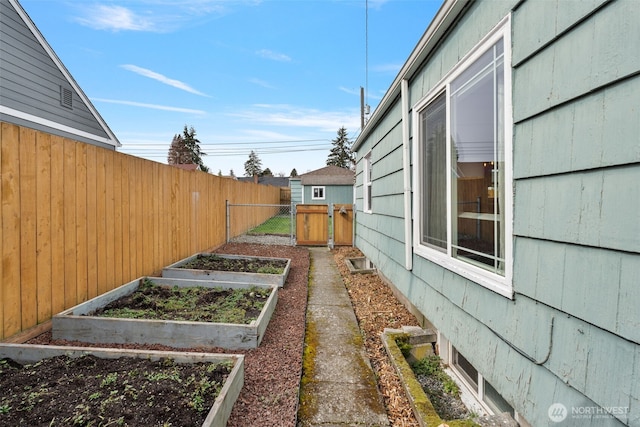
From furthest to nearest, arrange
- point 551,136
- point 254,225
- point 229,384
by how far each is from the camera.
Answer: point 254,225 → point 229,384 → point 551,136

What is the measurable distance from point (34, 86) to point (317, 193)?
15.7 meters

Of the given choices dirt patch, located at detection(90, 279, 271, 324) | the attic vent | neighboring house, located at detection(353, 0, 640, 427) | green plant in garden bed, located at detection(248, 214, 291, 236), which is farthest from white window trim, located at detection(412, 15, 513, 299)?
green plant in garden bed, located at detection(248, 214, 291, 236)

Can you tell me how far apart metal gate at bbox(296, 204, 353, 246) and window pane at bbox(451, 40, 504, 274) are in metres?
6.82

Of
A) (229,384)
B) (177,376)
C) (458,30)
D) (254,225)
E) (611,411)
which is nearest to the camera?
(611,411)

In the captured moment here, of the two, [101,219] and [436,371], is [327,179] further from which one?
[436,371]

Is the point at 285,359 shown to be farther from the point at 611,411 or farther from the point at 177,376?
the point at 611,411

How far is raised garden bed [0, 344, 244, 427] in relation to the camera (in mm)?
1758

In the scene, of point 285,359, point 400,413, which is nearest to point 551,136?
point 400,413

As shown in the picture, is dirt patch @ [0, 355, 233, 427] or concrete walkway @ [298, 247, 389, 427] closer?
dirt patch @ [0, 355, 233, 427]

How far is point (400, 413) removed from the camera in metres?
2.10

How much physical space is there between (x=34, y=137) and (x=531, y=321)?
164 inches

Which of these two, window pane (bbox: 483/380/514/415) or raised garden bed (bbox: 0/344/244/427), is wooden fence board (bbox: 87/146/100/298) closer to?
raised garden bed (bbox: 0/344/244/427)

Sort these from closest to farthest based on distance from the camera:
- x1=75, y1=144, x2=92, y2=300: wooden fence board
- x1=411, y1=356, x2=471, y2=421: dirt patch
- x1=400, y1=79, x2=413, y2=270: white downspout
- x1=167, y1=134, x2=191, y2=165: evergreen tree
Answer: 1. x1=411, y1=356, x2=471, y2=421: dirt patch
2. x1=75, y1=144, x2=92, y2=300: wooden fence board
3. x1=400, y1=79, x2=413, y2=270: white downspout
4. x1=167, y1=134, x2=191, y2=165: evergreen tree

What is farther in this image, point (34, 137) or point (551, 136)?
point (34, 137)
